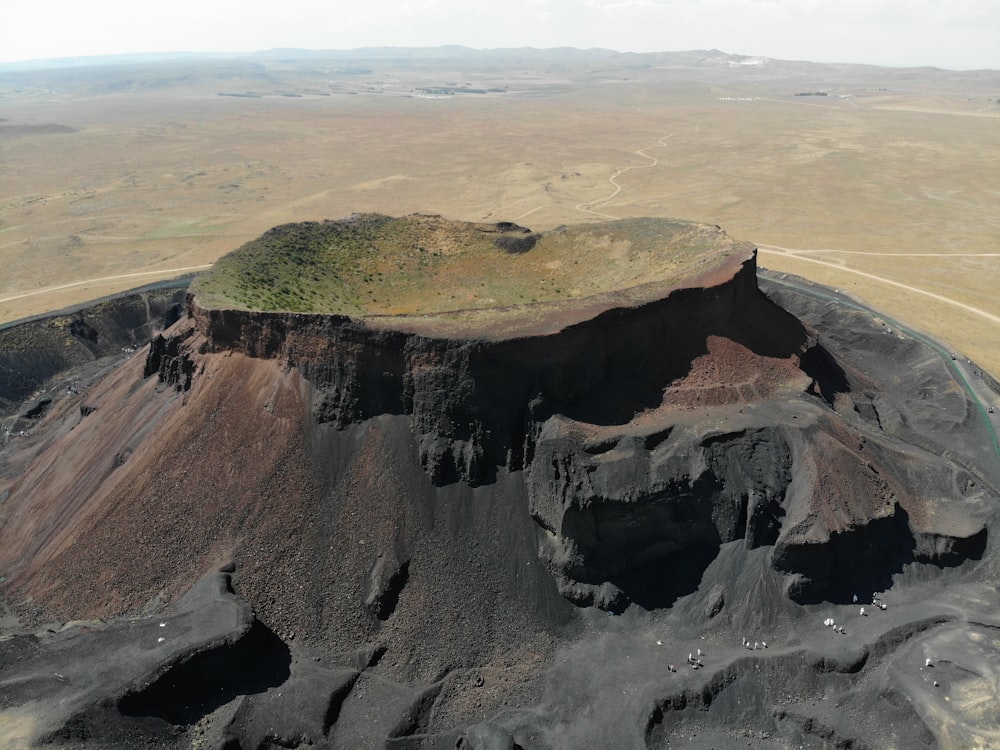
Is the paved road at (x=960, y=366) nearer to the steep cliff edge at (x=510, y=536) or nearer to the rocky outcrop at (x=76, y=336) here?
the steep cliff edge at (x=510, y=536)

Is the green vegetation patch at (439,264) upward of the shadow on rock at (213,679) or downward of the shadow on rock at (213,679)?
upward

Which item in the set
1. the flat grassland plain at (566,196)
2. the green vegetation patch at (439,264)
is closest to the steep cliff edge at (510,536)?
the green vegetation patch at (439,264)

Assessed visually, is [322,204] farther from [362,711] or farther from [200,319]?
[362,711]

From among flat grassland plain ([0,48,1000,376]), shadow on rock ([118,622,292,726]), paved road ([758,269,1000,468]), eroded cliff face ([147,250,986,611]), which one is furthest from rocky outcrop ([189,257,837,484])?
flat grassland plain ([0,48,1000,376])

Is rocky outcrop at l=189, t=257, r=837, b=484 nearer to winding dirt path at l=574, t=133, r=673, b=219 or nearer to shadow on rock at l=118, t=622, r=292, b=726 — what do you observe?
shadow on rock at l=118, t=622, r=292, b=726

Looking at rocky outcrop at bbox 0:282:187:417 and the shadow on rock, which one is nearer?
the shadow on rock

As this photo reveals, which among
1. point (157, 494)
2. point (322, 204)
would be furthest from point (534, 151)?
point (157, 494)

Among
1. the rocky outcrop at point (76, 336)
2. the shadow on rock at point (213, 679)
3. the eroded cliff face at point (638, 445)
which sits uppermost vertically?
the eroded cliff face at point (638, 445)

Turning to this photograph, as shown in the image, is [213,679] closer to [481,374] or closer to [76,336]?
[481,374]
